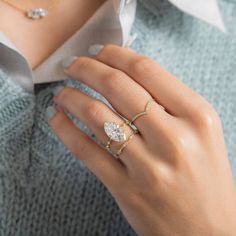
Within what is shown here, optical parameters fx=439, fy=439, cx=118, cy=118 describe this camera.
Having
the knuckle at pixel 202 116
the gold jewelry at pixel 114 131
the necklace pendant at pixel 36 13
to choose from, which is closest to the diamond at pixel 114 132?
the gold jewelry at pixel 114 131

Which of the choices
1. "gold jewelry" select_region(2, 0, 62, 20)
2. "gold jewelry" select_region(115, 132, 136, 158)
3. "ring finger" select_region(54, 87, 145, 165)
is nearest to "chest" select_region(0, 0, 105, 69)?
"gold jewelry" select_region(2, 0, 62, 20)

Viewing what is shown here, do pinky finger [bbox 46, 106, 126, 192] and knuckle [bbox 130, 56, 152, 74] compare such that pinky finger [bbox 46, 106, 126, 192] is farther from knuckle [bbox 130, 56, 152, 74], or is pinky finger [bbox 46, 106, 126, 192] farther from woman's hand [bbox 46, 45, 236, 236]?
knuckle [bbox 130, 56, 152, 74]

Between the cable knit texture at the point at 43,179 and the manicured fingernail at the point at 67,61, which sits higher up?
the manicured fingernail at the point at 67,61

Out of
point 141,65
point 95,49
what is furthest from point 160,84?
point 95,49

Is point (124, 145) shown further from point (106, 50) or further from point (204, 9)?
point (204, 9)

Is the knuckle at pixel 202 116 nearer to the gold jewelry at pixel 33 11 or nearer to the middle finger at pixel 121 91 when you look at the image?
the middle finger at pixel 121 91

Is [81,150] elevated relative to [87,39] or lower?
lower

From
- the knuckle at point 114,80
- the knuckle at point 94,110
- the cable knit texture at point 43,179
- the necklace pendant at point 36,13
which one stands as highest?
the necklace pendant at point 36,13

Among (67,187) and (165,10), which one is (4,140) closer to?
(67,187)

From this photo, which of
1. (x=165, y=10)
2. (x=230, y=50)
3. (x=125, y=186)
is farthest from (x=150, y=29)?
(x=125, y=186)
